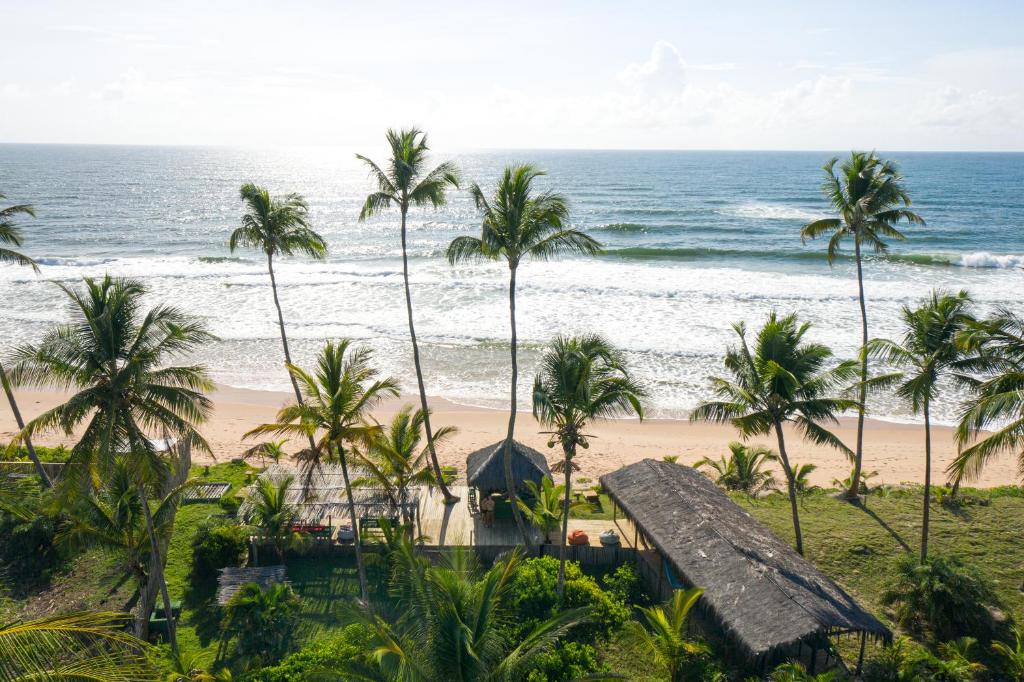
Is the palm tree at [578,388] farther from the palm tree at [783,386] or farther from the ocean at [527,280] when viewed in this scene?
the ocean at [527,280]

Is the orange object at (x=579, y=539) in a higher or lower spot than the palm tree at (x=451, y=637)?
lower

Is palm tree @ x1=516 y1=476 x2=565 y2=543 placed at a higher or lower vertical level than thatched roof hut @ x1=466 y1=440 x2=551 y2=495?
lower

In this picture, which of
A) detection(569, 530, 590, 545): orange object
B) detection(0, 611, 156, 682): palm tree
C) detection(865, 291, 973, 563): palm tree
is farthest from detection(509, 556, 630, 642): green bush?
detection(0, 611, 156, 682): palm tree

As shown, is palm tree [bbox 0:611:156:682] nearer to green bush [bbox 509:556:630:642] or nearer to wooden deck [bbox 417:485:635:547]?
green bush [bbox 509:556:630:642]

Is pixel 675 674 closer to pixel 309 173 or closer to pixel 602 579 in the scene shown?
pixel 602 579

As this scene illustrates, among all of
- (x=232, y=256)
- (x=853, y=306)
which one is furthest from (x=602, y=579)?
(x=232, y=256)

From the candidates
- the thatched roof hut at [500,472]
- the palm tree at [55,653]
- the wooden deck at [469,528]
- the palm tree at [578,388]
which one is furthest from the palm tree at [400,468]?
the palm tree at [55,653]
